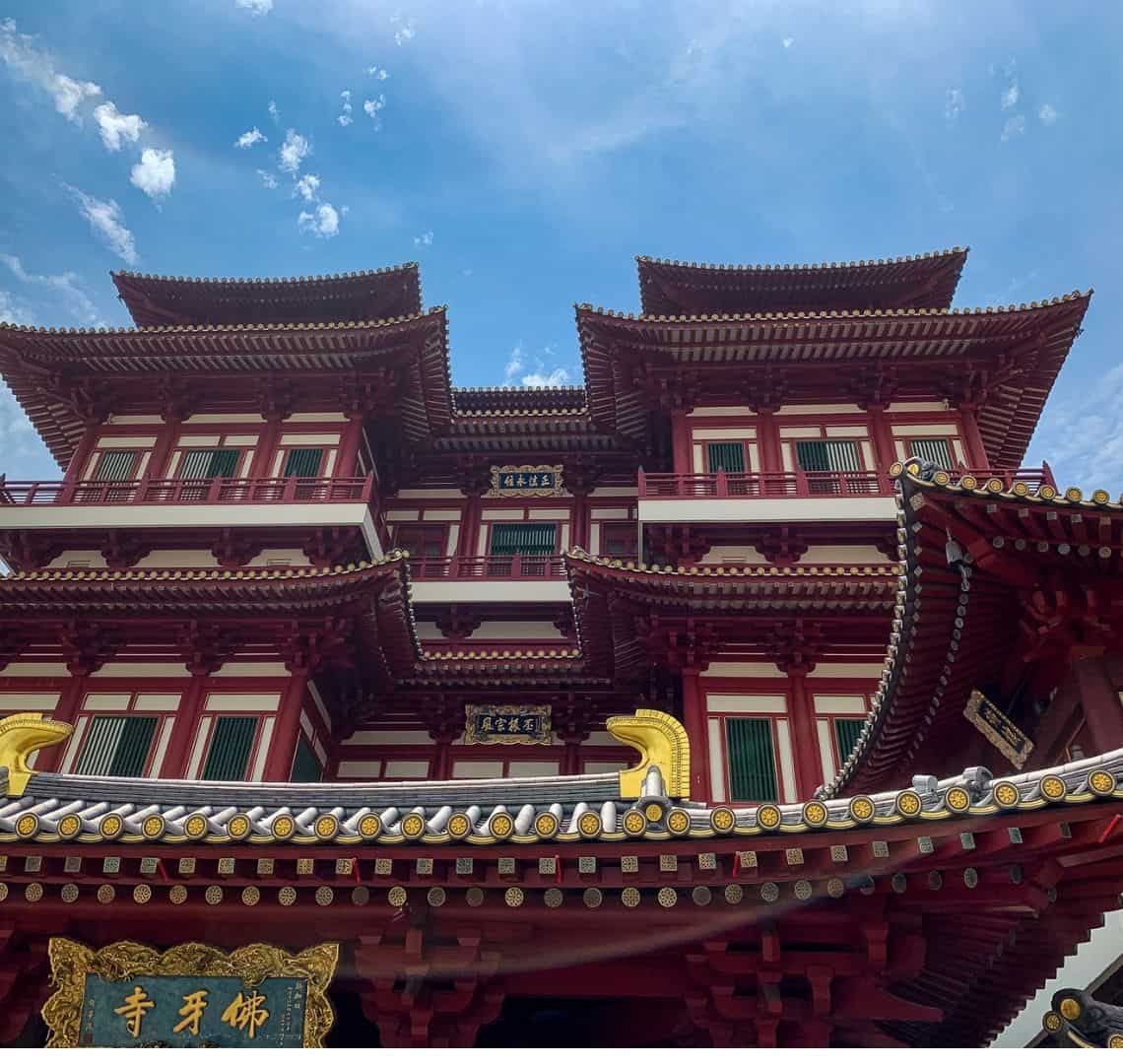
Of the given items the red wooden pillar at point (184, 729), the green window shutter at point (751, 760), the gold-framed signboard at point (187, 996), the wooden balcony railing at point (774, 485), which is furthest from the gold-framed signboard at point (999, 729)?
the red wooden pillar at point (184, 729)

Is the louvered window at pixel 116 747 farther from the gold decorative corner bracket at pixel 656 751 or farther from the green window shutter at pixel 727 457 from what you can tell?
the green window shutter at pixel 727 457

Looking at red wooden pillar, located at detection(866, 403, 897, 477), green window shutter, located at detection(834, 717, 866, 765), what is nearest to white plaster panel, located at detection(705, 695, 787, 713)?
green window shutter, located at detection(834, 717, 866, 765)

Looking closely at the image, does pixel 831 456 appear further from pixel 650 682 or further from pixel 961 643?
pixel 961 643

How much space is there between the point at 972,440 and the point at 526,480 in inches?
407

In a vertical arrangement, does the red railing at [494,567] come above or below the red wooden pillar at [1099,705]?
above

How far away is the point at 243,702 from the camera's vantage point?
1784 cm

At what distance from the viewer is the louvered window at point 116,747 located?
17.3 m

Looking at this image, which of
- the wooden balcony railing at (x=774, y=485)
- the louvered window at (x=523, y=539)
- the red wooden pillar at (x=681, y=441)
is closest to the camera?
the wooden balcony railing at (x=774, y=485)

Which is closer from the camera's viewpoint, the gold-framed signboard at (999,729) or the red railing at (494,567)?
the gold-framed signboard at (999,729)

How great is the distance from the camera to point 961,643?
31.0ft

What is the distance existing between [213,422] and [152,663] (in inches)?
263

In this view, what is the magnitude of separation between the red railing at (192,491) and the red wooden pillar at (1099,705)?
14390 millimetres

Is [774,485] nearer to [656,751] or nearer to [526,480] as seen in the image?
[526,480]
